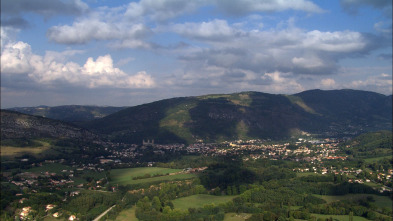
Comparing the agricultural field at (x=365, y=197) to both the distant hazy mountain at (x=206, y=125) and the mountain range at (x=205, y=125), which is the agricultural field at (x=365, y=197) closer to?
the mountain range at (x=205, y=125)

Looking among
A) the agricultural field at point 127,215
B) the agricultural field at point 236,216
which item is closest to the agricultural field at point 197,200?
the agricultural field at point 236,216

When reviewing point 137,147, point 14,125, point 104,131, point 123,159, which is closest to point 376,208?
point 123,159

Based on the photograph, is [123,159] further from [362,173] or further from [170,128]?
[362,173]

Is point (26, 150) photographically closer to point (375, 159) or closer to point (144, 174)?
point (144, 174)

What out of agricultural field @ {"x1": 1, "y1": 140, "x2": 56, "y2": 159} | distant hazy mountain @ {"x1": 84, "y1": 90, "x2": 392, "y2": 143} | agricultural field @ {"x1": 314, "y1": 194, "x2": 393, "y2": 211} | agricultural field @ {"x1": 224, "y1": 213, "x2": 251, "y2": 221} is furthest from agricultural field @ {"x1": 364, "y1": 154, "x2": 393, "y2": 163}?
agricultural field @ {"x1": 1, "y1": 140, "x2": 56, "y2": 159}

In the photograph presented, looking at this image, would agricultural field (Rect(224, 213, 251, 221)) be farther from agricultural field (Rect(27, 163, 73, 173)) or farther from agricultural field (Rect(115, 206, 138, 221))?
agricultural field (Rect(27, 163, 73, 173))
